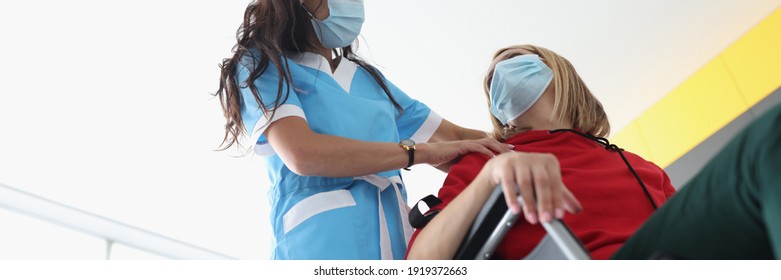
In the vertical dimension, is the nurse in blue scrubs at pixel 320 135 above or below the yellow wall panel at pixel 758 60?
above

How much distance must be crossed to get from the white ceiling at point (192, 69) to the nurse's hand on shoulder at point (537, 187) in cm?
260

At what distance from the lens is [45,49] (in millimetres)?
3295

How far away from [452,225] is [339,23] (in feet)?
2.71

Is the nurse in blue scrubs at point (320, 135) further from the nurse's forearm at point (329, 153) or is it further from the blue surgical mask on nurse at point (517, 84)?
the blue surgical mask on nurse at point (517, 84)

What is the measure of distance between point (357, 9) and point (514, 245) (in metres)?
0.82

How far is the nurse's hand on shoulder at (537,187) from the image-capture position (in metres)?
0.76

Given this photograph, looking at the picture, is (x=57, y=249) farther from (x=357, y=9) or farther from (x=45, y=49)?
(x=357, y=9)

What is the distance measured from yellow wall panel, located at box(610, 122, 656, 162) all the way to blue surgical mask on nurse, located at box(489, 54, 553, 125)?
2921 mm

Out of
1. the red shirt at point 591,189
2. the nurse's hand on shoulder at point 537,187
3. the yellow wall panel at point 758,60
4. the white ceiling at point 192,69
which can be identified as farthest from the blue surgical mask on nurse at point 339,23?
the yellow wall panel at point 758,60

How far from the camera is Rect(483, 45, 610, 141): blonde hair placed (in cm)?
168

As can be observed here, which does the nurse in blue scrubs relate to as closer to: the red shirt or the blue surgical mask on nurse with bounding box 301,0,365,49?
the blue surgical mask on nurse with bounding box 301,0,365,49

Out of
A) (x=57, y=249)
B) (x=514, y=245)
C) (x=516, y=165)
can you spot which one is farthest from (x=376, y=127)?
(x=57, y=249)

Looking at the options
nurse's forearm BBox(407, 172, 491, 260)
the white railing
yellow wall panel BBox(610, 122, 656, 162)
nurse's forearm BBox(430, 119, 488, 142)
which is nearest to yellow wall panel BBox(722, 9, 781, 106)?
yellow wall panel BBox(610, 122, 656, 162)

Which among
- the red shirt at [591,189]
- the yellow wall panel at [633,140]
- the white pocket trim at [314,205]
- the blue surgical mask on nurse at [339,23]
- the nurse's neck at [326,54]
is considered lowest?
the yellow wall panel at [633,140]
